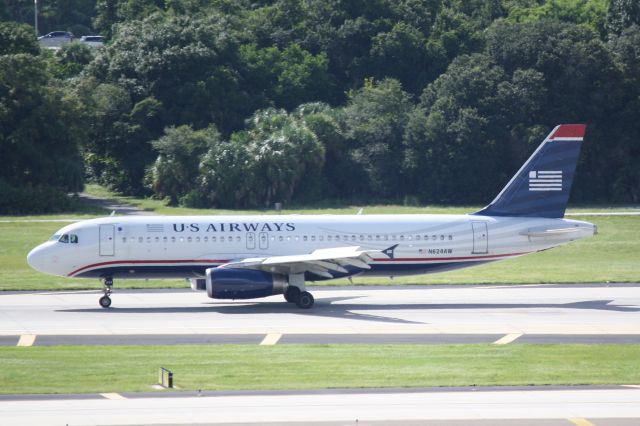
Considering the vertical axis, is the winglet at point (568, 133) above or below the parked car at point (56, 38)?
below

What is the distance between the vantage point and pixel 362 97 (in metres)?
81.4

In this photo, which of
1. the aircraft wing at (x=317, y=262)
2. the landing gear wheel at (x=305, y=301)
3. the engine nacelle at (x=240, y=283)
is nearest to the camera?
the engine nacelle at (x=240, y=283)

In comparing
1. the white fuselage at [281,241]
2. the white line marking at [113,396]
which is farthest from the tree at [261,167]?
the white line marking at [113,396]

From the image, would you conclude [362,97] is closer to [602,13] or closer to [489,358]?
[602,13]

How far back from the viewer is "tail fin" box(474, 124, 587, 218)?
39.9 meters

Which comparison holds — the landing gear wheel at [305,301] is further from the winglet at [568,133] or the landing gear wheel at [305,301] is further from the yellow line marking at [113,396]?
the yellow line marking at [113,396]

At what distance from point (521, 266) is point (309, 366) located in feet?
86.6

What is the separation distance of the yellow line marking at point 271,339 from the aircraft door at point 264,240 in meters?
7.20

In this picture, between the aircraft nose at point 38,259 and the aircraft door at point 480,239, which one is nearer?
the aircraft nose at point 38,259

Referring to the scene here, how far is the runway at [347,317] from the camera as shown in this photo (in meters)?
31.3

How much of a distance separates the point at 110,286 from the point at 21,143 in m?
36.2

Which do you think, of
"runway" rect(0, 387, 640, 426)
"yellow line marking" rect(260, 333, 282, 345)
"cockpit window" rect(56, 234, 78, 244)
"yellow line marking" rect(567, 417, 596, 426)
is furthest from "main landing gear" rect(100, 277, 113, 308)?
"yellow line marking" rect(567, 417, 596, 426)

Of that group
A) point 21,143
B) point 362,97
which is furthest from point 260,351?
point 362,97

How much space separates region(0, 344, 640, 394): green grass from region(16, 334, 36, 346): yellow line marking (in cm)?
86
